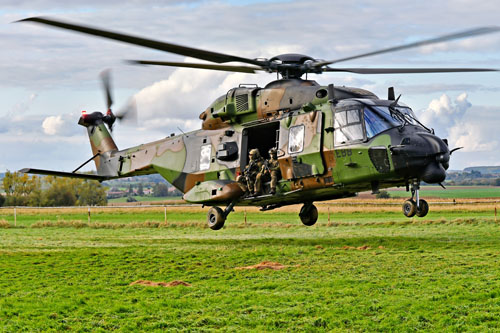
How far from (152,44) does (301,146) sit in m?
5.60

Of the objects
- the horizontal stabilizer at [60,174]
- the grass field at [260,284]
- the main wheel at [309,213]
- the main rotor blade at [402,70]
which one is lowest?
the grass field at [260,284]

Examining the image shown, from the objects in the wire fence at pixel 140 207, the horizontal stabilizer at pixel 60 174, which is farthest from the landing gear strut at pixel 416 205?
the wire fence at pixel 140 207

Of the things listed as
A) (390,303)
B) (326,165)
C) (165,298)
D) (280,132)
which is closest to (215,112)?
(280,132)

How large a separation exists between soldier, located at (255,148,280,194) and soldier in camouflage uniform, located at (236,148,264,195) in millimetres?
276

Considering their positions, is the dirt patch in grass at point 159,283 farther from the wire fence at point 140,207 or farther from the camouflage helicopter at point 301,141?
the wire fence at point 140,207

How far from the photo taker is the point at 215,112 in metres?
23.6

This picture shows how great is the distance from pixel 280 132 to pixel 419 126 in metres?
4.35

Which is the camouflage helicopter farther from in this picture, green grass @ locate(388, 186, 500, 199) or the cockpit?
green grass @ locate(388, 186, 500, 199)

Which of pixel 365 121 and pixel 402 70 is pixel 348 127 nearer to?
pixel 365 121

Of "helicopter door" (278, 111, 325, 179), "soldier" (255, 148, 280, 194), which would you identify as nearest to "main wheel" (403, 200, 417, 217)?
"helicopter door" (278, 111, 325, 179)

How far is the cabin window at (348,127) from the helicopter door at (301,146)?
589mm

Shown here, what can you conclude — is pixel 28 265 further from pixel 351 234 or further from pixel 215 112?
pixel 351 234

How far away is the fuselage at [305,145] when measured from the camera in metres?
18.9

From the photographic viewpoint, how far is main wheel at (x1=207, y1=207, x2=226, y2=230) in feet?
74.2
